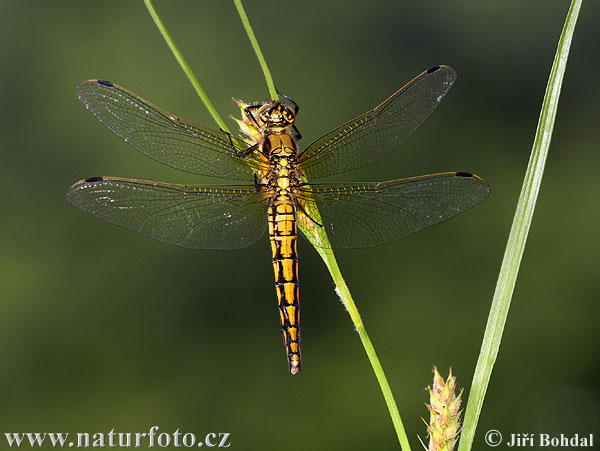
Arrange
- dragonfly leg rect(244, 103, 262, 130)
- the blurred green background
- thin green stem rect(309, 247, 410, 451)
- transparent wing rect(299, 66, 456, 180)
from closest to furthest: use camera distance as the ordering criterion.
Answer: thin green stem rect(309, 247, 410, 451), dragonfly leg rect(244, 103, 262, 130), transparent wing rect(299, 66, 456, 180), the blurred green background

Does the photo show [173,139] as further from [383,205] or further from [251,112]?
[383,205]

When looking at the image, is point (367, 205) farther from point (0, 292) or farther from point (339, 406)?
point (0, 292)

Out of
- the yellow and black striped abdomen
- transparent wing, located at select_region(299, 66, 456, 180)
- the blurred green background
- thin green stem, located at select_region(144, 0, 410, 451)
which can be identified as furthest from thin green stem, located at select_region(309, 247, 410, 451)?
the blurred green background

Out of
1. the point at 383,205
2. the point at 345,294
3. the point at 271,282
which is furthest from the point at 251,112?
the point at 271,282

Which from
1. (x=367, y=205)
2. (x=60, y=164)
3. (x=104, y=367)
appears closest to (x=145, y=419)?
(x=104, y=367)

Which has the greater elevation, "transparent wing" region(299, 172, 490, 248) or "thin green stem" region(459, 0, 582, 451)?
"transparent wing" region(299, 172, 490, 248)

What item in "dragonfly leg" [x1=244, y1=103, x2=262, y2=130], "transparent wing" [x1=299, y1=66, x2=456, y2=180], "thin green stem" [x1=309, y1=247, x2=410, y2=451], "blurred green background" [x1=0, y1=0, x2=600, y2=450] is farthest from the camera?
"blurred green background" [x1=0, y1=0, x2=600, y2=450]

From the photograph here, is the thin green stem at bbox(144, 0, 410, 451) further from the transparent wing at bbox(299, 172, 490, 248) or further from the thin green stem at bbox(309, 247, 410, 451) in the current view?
the transparent wing at bbox(299, 172, 490, 248)

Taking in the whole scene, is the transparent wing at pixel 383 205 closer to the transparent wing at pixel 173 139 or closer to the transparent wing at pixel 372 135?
the transparent wing at pixel 372 135
